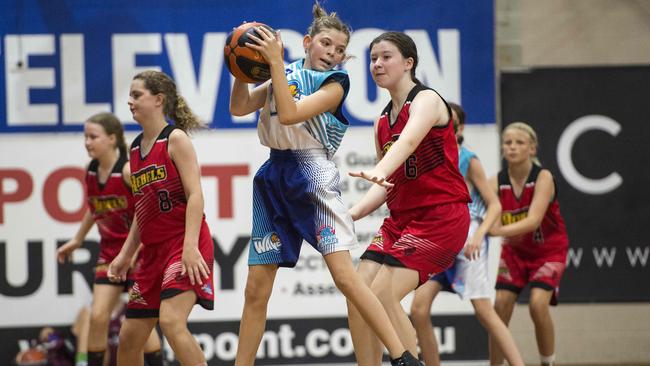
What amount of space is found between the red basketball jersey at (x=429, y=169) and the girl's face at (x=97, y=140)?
2489mm

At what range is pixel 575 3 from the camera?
8.58 m

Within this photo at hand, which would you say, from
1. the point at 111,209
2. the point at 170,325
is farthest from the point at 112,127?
the point at 170,325

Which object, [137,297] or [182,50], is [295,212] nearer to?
[137,297]

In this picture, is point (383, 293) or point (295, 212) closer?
point (295, 212)

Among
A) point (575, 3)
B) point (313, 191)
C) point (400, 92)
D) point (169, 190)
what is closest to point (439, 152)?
point (400, 92)

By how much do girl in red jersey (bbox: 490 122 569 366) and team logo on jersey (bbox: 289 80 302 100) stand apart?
257 cm

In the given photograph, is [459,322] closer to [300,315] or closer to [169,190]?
[300,315]

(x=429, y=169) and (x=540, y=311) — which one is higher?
(x=429, y=169)

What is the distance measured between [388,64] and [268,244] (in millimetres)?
1128

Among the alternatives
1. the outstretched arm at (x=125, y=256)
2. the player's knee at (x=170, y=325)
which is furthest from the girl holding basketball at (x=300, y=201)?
the outstretched arm at (x=125, y=256)

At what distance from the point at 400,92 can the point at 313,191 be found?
2.57 ft

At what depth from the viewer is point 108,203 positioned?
6793 mm

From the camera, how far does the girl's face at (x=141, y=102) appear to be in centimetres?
528

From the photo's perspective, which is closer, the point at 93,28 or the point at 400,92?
the point at 400,92
